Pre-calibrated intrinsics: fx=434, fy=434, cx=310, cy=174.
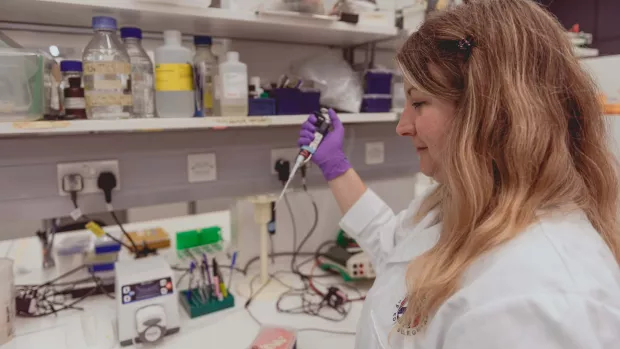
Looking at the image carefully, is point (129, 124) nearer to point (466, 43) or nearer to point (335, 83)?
point (335, 83)

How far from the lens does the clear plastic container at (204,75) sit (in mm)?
1226

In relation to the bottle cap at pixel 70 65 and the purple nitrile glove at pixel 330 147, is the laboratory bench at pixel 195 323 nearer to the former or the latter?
the purple nitrile glove at pixel 330 147

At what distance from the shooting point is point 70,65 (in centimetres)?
112

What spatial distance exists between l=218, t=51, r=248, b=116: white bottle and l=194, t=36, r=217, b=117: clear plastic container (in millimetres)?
42

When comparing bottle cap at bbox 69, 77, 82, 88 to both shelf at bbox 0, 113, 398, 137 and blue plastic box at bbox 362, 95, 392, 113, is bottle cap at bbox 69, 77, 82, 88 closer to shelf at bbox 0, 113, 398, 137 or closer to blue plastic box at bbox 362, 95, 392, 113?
shelf at bbox 0, 113, 398, 137

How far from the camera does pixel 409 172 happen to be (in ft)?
6.21

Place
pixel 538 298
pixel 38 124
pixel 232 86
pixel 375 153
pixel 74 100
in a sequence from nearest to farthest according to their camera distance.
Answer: pixel 538 298 → pixel 38 124 → pixel 74 100 → pixel 232 86 → pixel 375 153

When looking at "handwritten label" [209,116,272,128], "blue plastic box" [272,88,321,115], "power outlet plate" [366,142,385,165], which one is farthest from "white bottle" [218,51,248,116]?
"power outlet plate" [366,142,385,165]

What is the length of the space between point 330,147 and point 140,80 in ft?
1.90

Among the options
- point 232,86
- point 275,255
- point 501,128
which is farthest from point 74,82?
point 501,128

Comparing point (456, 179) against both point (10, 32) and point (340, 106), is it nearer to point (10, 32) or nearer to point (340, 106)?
point (340, 106)

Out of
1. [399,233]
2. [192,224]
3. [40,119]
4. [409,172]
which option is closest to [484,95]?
[399,233]

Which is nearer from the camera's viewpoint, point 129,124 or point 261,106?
point 129,124

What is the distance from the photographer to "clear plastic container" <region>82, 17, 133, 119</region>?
3.51 ft
